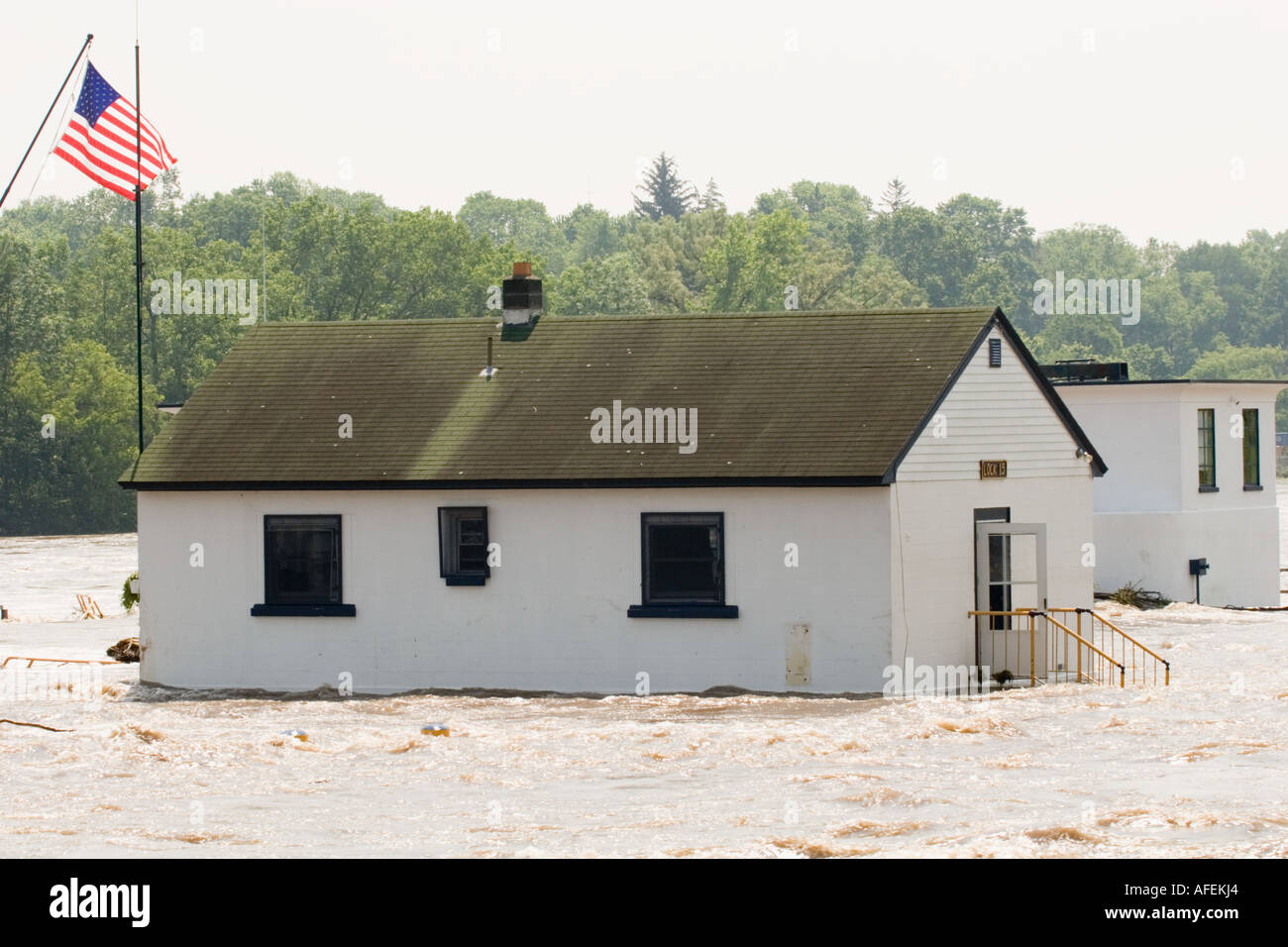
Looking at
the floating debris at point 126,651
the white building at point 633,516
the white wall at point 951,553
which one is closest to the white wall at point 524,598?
the white building at point 633,516

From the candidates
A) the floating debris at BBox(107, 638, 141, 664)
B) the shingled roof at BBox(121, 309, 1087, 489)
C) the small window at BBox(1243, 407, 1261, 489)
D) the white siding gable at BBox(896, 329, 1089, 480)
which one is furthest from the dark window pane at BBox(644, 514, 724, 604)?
the small window at BBox(1243, 407, 1261, 489)

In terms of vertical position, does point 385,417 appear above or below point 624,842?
above

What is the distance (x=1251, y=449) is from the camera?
138 ft

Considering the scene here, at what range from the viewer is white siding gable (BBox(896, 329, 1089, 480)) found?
86.4 ft

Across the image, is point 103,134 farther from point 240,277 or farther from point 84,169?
point 240,277

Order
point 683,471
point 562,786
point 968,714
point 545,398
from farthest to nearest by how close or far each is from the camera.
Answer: point 545,398 < point 683,471 < point 968,714 < point 562,786

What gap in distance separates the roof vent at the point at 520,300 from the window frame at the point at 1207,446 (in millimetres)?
16246

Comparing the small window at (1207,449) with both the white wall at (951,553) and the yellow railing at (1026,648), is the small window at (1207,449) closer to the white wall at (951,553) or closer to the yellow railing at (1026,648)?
the white wall at (951,553)

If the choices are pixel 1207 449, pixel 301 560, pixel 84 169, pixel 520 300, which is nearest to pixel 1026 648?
pixel 520 300

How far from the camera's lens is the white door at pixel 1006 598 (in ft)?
87.4

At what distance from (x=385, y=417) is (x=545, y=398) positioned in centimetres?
236

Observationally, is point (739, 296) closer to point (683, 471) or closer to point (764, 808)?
point (683, 471)
